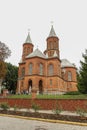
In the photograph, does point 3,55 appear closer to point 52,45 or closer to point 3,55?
point 3,55

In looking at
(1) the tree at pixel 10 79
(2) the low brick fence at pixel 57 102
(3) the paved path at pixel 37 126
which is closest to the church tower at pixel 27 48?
(1) the tree at pixel 10 79

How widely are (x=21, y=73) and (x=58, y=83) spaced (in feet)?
40.7

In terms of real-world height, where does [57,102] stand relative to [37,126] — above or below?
above

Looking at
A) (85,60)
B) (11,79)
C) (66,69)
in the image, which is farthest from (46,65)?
(85,60)

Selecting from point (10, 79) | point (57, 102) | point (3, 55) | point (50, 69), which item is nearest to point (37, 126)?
point (57, 102)

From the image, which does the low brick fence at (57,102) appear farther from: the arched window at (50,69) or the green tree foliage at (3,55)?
the arched window at (50,69)

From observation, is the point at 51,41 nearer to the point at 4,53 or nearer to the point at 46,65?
the point at 46,65

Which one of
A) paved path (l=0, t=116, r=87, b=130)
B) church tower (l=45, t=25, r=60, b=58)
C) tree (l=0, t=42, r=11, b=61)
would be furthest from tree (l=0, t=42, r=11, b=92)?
paved path (l=0, t=116, r=87, b=130)

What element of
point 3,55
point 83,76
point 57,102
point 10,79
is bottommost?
point 57,102

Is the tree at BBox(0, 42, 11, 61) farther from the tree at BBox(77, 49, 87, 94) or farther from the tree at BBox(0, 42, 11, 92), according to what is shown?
the tree at BBox(77, 49, 87, 94)

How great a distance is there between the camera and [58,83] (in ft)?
138

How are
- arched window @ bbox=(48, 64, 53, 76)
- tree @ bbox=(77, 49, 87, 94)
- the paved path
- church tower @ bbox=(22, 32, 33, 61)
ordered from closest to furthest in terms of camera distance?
the paved path, tree @ bbox=(77, 49, 87, 94), arched window @ bbox=(48, 64, 53, 76), church tower @ bbox=(22, 32, 33, 61)

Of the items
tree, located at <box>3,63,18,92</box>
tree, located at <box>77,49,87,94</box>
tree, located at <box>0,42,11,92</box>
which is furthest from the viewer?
tree, located at <box>3,63,18,92</box>

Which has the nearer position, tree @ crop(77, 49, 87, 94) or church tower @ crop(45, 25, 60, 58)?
tree @ crop(77, 49, 87, 94)
